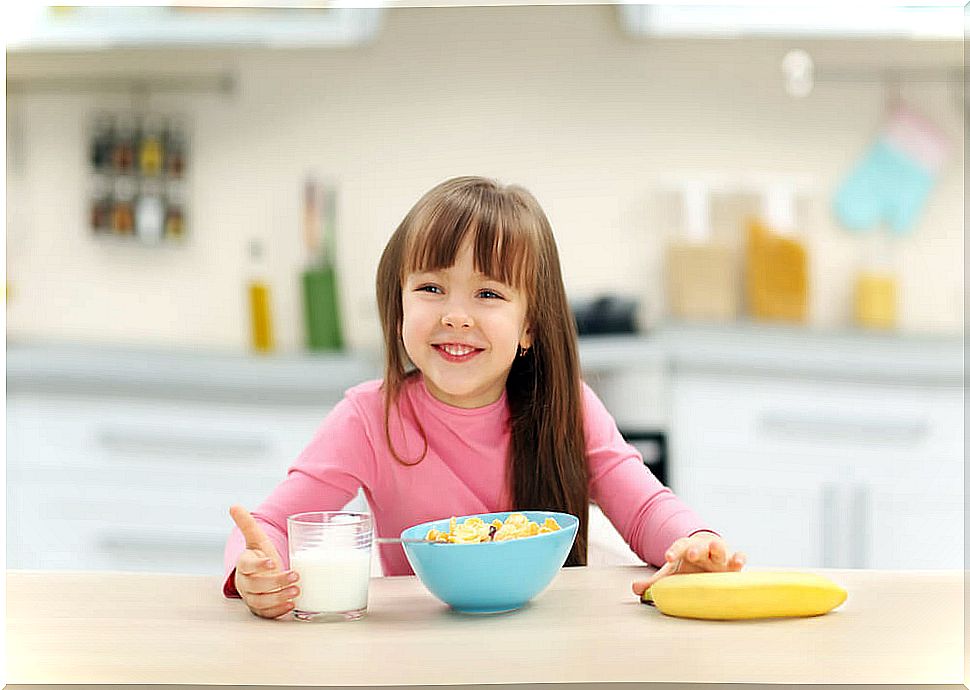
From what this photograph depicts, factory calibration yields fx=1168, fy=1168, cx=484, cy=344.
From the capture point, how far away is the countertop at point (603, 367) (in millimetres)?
2699

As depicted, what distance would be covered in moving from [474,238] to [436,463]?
283 millimetres

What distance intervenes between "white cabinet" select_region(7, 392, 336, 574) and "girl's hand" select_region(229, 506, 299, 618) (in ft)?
6.27

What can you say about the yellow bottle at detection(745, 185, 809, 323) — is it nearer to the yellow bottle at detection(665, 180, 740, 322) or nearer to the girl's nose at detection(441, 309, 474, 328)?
the yellow bottle at detection(665, 180, 740, 322)

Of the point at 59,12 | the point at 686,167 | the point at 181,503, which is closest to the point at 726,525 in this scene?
the point at 686,167

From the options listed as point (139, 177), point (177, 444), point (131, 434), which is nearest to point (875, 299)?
point (177, 444)

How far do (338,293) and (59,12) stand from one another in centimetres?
104

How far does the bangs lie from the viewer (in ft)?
3.36

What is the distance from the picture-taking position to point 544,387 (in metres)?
1.20

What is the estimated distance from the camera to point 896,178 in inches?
126

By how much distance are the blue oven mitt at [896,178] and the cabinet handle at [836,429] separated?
0.71 meters

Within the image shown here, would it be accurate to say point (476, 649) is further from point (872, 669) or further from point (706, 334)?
point (706, 334)

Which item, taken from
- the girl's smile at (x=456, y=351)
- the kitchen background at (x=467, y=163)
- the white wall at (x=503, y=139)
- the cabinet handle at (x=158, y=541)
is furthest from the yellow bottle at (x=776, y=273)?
the girl's smile at (x=456, y=351)

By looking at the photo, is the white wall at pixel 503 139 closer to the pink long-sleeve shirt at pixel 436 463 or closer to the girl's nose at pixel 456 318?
the pink long-sleeve shirt at pixel 436 463

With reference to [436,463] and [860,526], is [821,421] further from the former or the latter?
[436,463]
